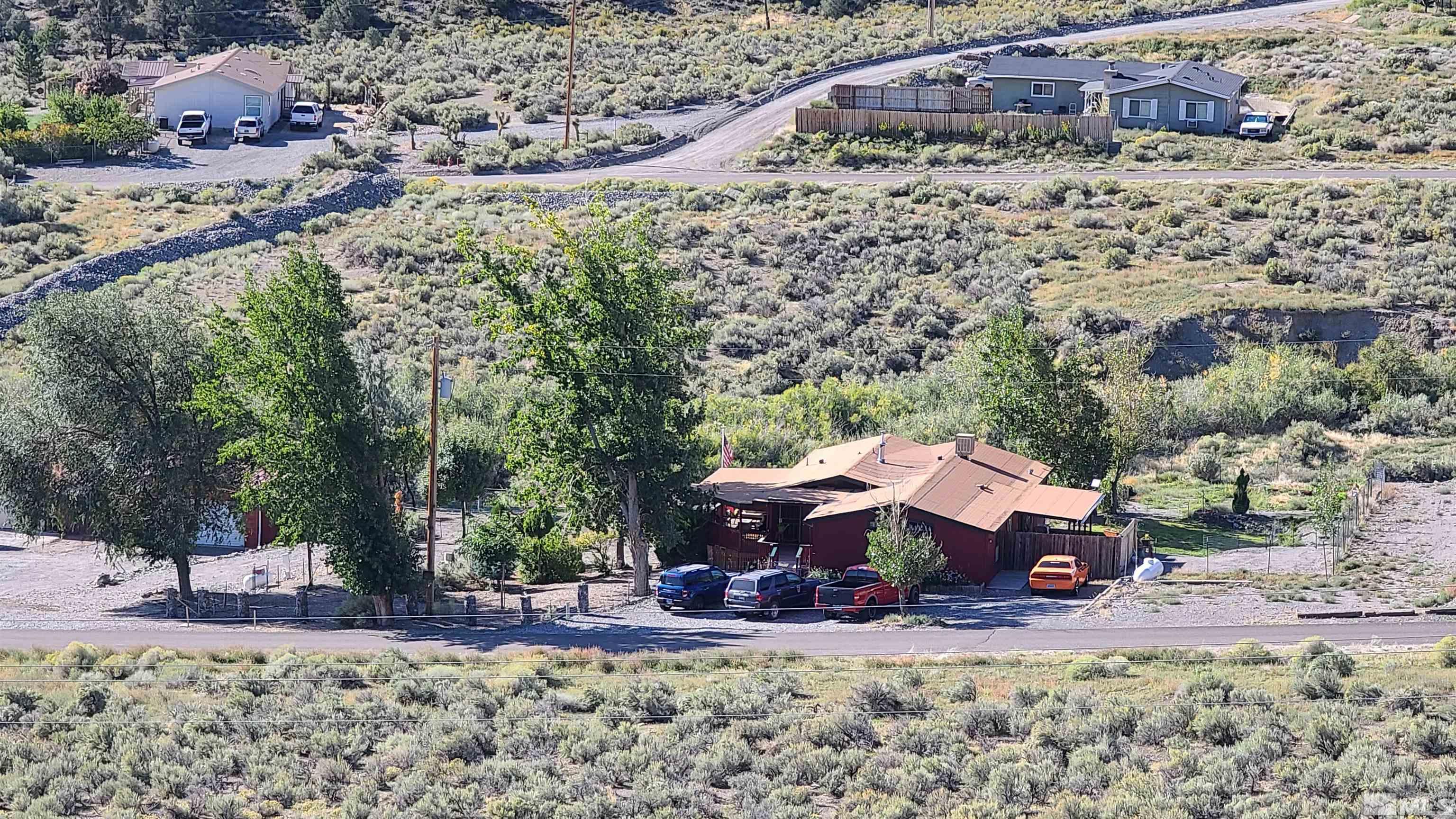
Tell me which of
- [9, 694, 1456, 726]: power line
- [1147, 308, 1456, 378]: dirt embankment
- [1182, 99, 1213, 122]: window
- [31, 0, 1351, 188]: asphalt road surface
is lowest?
[9, 694, 1456, 726]: power line

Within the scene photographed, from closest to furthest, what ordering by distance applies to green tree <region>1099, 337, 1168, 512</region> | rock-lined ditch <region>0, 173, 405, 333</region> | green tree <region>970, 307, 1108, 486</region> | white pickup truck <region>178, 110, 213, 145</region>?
green tree <region>970, 307, 1108, 486</region> → green tree <region>1099, 337, 1168, 512</region> → rock-lined ditch <region>0, 173, 405, 333</region> → white pickup truck <region>178, 110, 213, 145</region>

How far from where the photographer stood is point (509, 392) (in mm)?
65500

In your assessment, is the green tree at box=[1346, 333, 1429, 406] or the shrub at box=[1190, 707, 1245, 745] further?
the green tree at box=[1346, 333, 1429, 406]

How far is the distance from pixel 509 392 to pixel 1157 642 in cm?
3333

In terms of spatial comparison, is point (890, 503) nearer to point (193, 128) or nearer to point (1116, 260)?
point (1116, 260)

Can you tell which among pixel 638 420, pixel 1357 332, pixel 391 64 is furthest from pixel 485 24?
pixel 638 420

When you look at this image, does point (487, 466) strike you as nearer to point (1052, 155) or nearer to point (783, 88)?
point (1052, 155)

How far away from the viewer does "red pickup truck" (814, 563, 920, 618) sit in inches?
1645

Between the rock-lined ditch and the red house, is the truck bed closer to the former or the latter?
the red house

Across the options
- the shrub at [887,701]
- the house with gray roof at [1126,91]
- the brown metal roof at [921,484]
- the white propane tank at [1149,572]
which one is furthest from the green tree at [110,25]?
the shrub at [887,701]

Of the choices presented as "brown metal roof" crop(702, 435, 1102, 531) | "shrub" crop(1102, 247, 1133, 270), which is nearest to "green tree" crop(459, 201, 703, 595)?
"brown metal roof" crop(702, 435, 1102, 531)

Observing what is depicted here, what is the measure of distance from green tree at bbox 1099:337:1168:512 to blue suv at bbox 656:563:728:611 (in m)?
14.3

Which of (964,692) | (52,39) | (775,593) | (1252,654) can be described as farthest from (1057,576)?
(52,39)

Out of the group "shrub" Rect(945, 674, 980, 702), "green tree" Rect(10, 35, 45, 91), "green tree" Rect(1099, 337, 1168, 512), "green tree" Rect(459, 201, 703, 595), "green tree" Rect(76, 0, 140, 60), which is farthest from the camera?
"green tree" Rect(76, 0, 140, 60)
